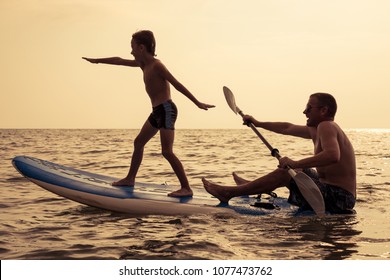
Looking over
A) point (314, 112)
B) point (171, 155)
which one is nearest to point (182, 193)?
point (171, 155)

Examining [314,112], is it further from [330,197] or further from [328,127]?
[330,197]

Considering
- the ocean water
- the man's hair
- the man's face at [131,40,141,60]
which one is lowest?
the ocean water

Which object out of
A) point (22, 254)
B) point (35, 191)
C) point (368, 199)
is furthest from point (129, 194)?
point (368, 199)

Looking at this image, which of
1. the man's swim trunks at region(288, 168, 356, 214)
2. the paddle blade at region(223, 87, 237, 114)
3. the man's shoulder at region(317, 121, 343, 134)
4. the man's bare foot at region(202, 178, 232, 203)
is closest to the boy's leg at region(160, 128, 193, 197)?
the man's bare foot at region(202, 178, 232, 203)

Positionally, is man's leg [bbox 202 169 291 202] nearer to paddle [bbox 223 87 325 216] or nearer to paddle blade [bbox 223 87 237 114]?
paddle [bbox 223 87 325 216]

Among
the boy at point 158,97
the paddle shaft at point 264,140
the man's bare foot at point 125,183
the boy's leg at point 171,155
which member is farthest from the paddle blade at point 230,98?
the man's bare foot at point 125,183

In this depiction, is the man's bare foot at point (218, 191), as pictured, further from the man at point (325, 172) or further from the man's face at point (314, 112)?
the man's face at point (314, 112)

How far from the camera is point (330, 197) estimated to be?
542 cm

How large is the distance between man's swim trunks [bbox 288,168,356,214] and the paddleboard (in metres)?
0.46

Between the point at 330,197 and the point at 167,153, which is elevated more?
the point at 167,153

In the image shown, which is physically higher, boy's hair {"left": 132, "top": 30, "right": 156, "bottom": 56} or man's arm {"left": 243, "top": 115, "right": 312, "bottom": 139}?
boy's hair {"left": 132, "top": 30, "right": 156, "bottom": 56}

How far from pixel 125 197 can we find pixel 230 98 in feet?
6.86

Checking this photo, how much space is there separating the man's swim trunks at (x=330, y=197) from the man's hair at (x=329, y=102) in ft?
2.18

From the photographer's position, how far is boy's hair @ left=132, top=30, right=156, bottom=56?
6203 mm
